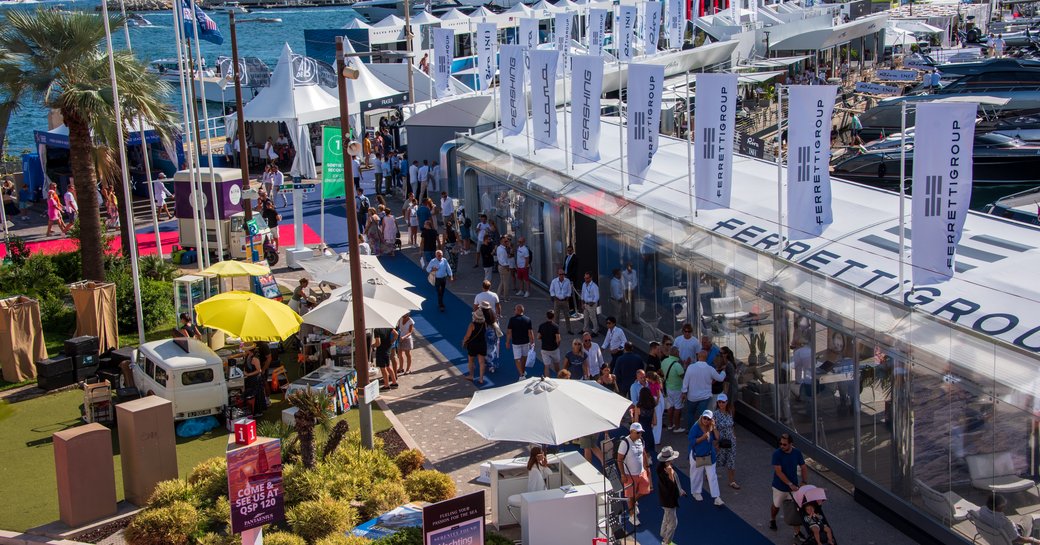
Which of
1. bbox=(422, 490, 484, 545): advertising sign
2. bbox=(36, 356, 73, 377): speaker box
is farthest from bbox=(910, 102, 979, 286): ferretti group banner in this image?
bbox=(36, 356, 73, 377): speaker box

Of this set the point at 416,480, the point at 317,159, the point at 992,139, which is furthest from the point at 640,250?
the point at 317,159

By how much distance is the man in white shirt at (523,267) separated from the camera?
2264 centimetres

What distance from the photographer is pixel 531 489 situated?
12859 mm

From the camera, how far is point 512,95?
26.6 meters

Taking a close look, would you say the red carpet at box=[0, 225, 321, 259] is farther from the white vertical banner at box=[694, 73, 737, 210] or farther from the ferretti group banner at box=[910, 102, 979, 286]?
the ferretti group banner at box=[910, 102, 979, 286]

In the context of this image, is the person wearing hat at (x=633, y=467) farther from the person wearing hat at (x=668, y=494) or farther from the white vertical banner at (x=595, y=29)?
the white vertical banner at (x=595, y=29)

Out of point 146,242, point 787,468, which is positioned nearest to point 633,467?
point 787,468

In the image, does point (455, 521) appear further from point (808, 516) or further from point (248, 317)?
point (248, 317)

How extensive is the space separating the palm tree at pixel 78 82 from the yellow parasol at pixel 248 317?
18.9 ft

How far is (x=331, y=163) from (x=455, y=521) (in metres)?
15.0

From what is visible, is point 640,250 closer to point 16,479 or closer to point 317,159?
point 16,479

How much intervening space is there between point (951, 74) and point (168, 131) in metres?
35.1

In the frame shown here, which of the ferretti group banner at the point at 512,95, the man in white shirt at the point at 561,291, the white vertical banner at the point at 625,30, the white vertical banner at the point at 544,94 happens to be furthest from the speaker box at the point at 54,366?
the white vertical banner at the point at 625,30

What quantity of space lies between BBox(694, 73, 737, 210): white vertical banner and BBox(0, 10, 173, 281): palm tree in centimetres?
1162
